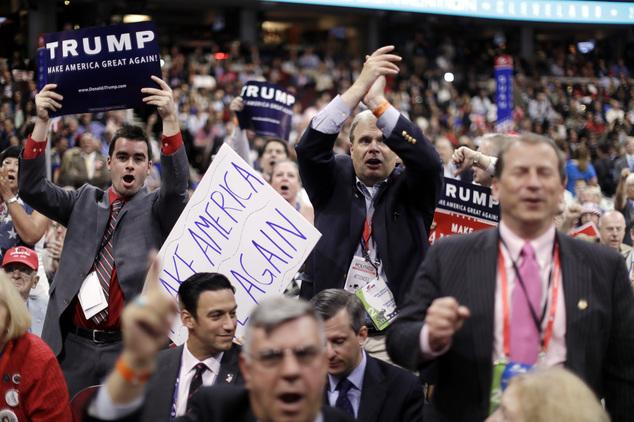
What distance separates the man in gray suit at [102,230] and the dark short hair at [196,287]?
1.27 feet

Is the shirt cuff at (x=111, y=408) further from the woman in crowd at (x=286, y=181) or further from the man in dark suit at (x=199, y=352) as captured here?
the woman in crowd at (x=286, y=181)

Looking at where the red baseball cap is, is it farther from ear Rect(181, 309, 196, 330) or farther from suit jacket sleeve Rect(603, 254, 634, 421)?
suit jacket sleeve Rect(603, 254, 634, 421)

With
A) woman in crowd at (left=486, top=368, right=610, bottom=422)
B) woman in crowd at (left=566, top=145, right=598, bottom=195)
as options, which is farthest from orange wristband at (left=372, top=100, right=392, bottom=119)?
woman in crowd at (left=566, top=145, right=598, bottom=195)

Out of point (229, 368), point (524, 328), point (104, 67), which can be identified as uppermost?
point (104, 67)

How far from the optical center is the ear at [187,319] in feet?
12.1

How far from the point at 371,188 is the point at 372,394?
97 centimetres

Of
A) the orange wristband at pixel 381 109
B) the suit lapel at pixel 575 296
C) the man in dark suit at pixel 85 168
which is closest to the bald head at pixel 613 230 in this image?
the orange wristband at pixel 381 109

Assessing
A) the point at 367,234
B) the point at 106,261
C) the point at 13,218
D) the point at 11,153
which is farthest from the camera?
the point at 11,153

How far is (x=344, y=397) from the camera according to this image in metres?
3.51

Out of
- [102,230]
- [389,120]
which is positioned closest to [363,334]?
[389,120]

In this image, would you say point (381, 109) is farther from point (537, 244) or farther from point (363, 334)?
point (537, 244)

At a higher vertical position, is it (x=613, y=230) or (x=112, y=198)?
(x=613, y=230)

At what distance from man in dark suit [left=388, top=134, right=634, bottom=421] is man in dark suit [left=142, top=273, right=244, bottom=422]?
1.24m

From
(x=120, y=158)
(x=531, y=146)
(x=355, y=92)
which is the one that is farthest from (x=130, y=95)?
(x=531, y=146)
